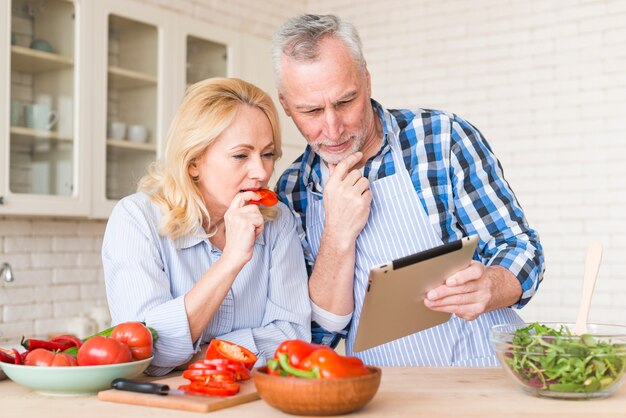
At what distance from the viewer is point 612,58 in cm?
482

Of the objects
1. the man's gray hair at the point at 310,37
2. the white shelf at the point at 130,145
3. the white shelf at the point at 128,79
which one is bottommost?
the white shelf at the point at 130,145

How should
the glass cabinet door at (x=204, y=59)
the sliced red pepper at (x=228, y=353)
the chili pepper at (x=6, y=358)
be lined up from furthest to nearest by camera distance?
the glass cabinet door at (x=204, y=59)
the sliced red pepper at (x=228, y=353)
the chili pepper at (x=6, y=358)

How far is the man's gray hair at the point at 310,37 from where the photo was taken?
2539mm

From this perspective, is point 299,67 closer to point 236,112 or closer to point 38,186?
point 236,112

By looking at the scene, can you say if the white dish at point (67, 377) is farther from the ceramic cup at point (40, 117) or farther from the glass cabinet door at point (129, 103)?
the glass cabinet door at point (129, 103)

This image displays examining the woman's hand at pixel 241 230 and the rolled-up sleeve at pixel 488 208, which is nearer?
the woman's hand at pixel 241 230

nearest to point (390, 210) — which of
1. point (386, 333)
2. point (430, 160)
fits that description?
point (430, 160)

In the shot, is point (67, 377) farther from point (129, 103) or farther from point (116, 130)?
point (129, 103)

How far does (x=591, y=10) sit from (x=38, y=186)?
132 inches

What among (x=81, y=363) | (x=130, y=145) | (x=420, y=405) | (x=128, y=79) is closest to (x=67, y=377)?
(x=81, y=363)

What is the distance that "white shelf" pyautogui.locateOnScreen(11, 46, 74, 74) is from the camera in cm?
380

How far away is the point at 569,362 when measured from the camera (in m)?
1.68

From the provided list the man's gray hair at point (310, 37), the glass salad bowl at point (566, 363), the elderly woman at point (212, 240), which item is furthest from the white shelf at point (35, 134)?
the glass salad bowl at point (566, 363)

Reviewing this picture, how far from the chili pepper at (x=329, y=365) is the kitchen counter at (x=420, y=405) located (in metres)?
0.10
